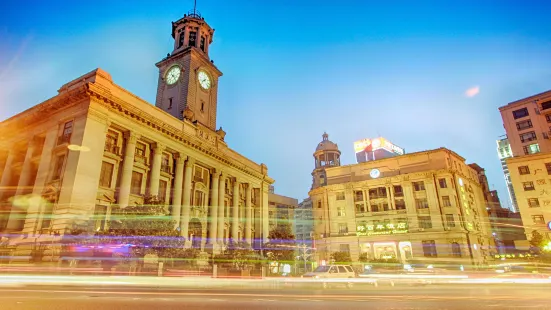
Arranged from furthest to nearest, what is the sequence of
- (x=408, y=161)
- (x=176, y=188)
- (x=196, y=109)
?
(x=408, y=161) < (x=196, y=109) < (x=176, y=188)

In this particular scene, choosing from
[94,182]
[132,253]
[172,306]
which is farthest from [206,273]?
[172,306]

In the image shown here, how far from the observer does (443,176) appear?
58750 mm

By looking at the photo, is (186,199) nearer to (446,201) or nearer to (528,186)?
(446,201)

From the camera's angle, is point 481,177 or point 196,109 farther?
point 481,177

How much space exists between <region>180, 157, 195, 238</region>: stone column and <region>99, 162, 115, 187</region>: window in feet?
27.9

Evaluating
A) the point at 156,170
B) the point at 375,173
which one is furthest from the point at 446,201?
the point at 156,170

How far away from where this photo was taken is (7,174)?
101 feet

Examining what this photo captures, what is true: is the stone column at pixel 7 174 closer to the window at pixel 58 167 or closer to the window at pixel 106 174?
the window at pixel 58 167

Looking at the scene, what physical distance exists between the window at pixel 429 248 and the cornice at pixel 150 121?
38.0 meters

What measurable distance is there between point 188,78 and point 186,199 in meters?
17.7

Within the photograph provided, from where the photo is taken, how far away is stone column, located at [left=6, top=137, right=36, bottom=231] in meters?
26.5

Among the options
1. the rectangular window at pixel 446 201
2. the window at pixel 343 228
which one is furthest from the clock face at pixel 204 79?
the rectangular window at pixel 446 201

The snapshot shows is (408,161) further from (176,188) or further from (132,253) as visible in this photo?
(132,253)

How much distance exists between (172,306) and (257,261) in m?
20.6
